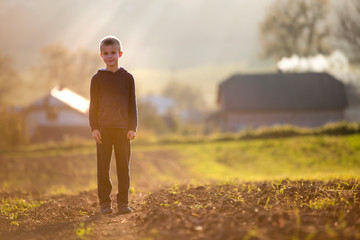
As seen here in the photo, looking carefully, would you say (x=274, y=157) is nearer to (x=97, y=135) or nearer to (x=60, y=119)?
(x=97, y=135)

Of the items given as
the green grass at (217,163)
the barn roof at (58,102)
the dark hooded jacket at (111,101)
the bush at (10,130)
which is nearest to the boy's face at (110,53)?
the dark hooded jacket at (111,101)

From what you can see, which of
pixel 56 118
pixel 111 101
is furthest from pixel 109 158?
pixel 56 118

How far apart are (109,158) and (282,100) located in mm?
32287

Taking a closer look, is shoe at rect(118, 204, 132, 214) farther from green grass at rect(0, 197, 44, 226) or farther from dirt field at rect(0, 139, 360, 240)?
green grass at rect(0, 197, 44, 226)

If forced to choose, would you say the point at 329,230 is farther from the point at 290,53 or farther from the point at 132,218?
the point at 290,53

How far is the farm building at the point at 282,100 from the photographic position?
117ft

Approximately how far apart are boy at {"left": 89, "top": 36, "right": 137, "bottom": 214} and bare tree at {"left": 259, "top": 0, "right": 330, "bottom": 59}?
38686 mm

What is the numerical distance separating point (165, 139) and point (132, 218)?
2088cm

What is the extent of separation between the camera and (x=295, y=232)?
309 cm

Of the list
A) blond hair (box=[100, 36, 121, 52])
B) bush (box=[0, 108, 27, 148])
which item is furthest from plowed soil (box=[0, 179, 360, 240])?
bush (box=[0, 108, 27, 148])

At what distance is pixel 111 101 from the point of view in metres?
5.20

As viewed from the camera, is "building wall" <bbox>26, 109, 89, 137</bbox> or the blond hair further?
"building wall" <bbox>26, 109, 89, 137</bbox>

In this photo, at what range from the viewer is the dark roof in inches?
1404

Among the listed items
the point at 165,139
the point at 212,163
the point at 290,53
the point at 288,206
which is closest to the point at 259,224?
the point at 288,206
